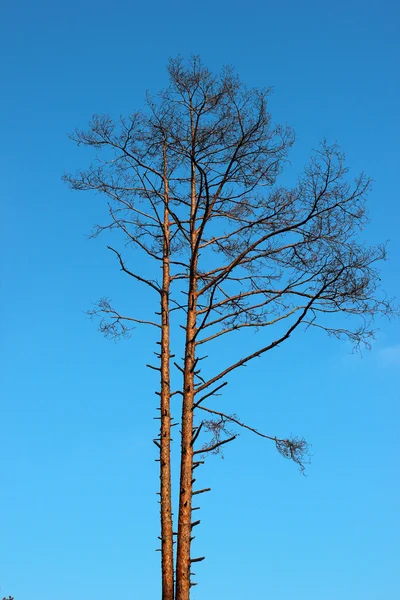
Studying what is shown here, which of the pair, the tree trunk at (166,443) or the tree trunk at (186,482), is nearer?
the tree trunk at (186,482)

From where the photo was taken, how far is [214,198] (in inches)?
404

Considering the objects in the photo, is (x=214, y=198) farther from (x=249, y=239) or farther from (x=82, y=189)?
(x=82, y=189)

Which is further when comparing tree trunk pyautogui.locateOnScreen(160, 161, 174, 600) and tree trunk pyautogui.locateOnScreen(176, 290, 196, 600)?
tree trunk pyautogui.locateOnScreen(160, 161, 174, 600)

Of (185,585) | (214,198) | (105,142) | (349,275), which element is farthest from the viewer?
(105,142)

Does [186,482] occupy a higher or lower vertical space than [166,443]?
lower

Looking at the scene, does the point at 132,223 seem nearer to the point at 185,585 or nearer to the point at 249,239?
the point at 249,239

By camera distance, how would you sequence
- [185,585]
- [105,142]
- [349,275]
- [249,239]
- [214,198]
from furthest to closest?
[105,142]
[249,239]
[214,198]
[349,275]
[185,585]

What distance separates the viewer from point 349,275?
9.59m

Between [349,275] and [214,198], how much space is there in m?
2.11

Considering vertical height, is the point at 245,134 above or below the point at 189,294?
above

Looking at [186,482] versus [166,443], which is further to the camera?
[166,443]

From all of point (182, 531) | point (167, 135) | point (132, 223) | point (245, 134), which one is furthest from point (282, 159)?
point (182, 531)

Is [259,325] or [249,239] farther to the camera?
[249,239]

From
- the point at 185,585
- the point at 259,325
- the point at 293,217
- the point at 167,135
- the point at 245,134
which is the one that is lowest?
the point at 185,585
